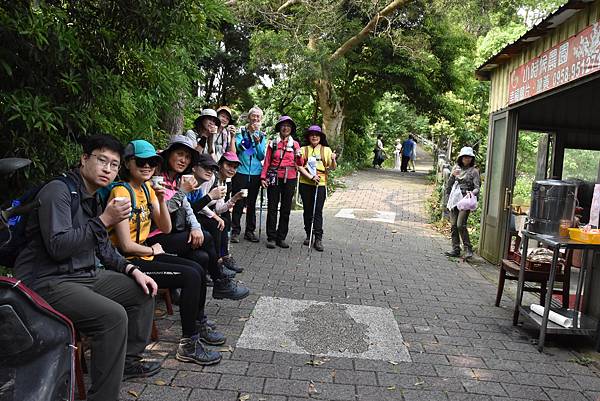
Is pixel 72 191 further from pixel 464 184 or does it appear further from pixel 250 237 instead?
pixel 464 184

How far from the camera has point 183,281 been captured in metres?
3.49

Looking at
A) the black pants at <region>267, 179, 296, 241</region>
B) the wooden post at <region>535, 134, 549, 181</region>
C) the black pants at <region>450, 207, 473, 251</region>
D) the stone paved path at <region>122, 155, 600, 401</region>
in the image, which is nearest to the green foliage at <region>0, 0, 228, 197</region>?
the stone paved path at <region>122, 155, 600, 401</region>

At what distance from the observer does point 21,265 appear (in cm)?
262

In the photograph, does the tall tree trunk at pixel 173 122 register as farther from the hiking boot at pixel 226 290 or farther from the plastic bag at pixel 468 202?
the plastic bag at pixel 468 202

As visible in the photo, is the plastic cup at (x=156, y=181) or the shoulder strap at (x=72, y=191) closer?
the shoulder strap at (x=72, y=191)

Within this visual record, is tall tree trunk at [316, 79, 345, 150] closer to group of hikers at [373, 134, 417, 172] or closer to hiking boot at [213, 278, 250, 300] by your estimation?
group of hikers at [373, 134, 417, 172]

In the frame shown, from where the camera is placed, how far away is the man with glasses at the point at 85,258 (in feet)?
8.45

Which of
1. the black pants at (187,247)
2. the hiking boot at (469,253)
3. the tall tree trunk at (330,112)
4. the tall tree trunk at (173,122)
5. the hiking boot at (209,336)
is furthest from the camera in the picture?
the tall tree trunk at (330,112)

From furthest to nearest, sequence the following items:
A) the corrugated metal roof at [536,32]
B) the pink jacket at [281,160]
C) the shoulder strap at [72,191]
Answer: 1. the pink jacket at [281,160]
2. the corrugated metal roof at [536,32]
3. the shoulder strap at [72,191]

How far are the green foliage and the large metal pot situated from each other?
133 inches

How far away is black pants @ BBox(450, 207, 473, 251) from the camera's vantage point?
7.73 metres

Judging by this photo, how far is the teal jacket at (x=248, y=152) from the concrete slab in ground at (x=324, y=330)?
256cm

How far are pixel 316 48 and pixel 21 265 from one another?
14159mm

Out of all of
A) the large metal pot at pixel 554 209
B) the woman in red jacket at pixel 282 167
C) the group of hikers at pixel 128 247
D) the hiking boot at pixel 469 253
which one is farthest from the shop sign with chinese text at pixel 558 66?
the group of hikers at pixel 128 247
